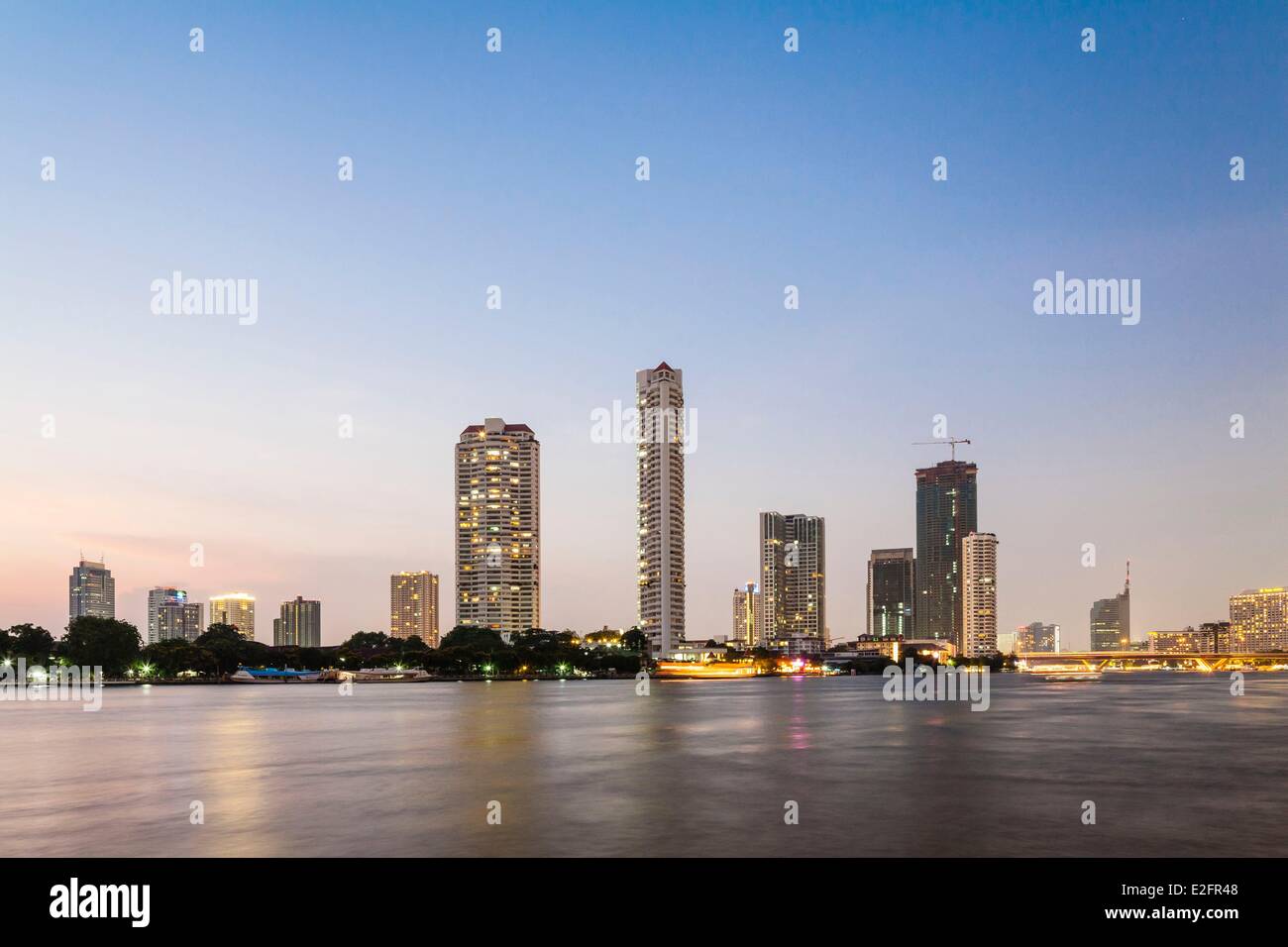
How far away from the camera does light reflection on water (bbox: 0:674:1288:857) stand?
123ft

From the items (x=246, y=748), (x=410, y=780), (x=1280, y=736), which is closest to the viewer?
(x=410, y=780)

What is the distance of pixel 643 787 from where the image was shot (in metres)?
53.1

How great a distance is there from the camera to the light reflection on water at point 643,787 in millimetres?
37375

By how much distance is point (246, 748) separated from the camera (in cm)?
7494

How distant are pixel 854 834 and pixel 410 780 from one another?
89.4 ft

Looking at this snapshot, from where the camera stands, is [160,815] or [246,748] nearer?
[160,815]

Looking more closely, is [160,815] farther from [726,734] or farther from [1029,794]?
[726,734]
